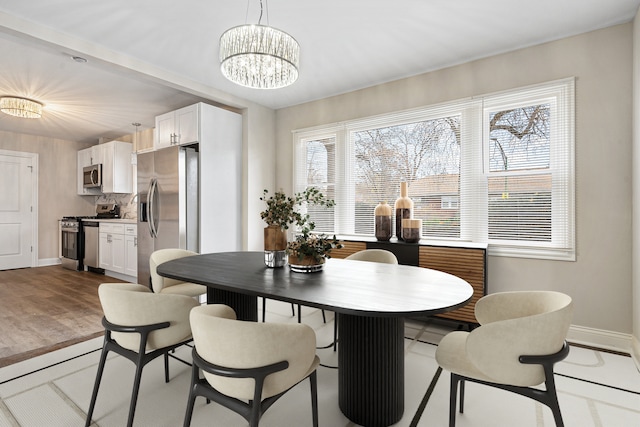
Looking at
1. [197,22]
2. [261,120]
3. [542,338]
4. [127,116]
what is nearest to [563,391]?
[542,338]

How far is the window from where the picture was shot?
2.92 metres

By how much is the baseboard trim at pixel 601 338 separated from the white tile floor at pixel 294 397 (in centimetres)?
16

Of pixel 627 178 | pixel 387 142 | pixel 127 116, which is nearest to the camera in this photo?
pixel 627 178

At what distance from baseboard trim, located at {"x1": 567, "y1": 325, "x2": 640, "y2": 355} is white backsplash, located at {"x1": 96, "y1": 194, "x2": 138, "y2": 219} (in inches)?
271

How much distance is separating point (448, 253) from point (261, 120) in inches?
125

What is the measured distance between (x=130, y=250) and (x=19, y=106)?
236 cm

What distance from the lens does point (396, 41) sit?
297cm

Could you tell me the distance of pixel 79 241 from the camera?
614cm

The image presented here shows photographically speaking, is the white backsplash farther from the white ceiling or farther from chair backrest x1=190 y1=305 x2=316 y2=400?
chair backrest x1=190 y1=305 x2=316 y2=400

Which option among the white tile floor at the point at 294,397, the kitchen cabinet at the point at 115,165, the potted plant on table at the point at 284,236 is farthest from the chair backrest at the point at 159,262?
the kitchen cabinet at the point at 115,165

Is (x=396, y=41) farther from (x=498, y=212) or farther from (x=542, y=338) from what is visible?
(x=542, y=338)

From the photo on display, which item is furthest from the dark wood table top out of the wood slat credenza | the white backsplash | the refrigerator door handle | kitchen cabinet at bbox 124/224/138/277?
the white backsplash

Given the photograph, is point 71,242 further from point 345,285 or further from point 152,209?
point 345,285

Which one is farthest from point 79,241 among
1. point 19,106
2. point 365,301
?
point 365,301
